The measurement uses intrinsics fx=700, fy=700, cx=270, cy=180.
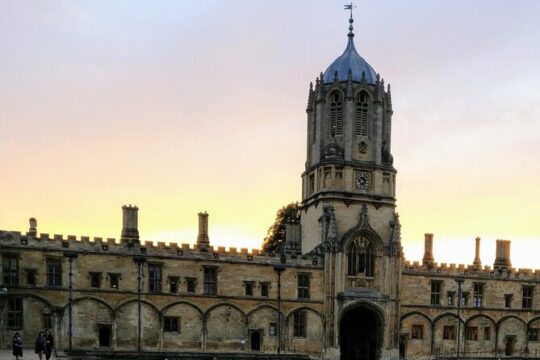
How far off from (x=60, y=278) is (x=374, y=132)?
2724cm

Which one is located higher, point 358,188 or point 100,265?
point 358,188

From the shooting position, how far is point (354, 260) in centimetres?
5512

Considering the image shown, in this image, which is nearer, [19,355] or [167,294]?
[19,355]

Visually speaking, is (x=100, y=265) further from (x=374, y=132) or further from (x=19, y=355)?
(x=374, y=132)

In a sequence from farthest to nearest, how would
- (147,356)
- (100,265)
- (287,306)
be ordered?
(287,306), (100,265), (147,356)

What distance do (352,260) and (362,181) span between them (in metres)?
6.58

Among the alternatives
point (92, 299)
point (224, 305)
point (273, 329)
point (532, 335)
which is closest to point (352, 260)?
point (273, 329)

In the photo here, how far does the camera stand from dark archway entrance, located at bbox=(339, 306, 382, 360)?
56.4 meters

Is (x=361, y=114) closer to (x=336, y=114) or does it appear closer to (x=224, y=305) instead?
(x=336, y=114)

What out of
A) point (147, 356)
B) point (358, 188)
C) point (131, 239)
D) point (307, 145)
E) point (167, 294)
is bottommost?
point (147, 356)

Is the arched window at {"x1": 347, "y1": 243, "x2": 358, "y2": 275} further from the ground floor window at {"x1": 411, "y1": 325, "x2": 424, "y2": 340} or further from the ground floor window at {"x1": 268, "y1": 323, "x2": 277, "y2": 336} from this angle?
the ground floor window at {"x1": 411, "y1": 325, "x2": 424, "y2": 340}

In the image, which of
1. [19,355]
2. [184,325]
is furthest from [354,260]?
[19,355]

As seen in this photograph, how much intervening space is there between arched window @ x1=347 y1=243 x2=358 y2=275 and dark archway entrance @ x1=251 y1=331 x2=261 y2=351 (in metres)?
8.58

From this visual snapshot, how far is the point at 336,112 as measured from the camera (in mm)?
57844
